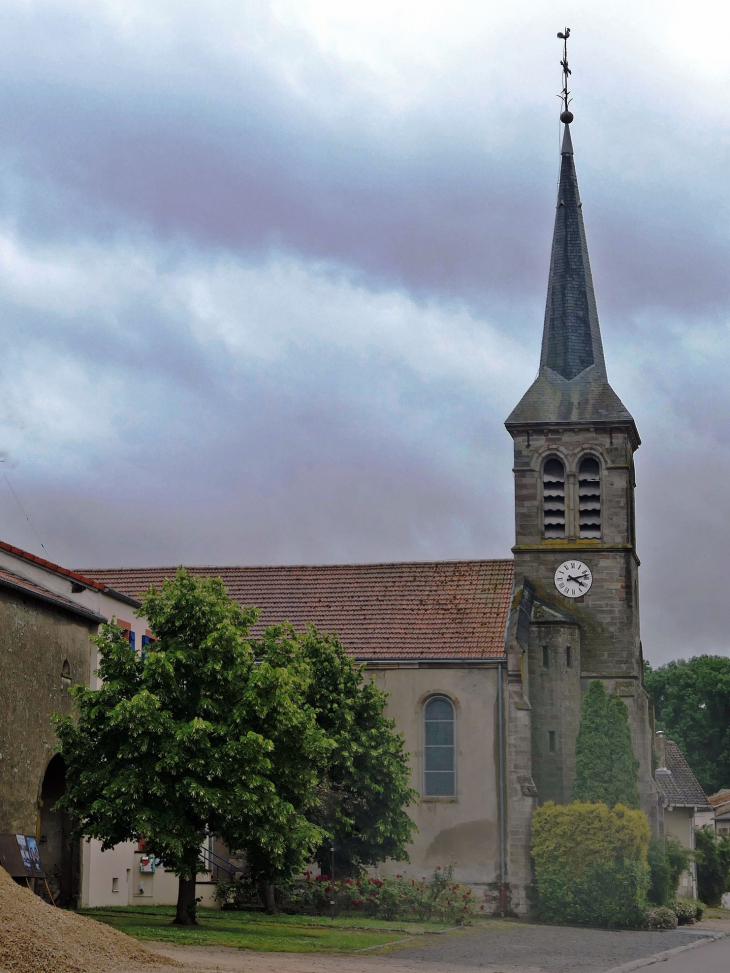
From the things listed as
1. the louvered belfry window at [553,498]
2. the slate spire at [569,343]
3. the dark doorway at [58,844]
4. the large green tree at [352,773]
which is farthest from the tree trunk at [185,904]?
the slate spire at [569,343]

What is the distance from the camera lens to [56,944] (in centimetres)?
1808

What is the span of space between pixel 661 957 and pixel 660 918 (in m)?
10.3

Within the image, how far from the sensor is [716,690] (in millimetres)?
95250

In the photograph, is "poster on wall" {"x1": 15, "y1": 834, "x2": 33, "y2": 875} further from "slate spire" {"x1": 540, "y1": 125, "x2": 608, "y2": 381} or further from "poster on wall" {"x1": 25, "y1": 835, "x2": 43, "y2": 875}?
"slate spire" {"x1": 540, "y1": 125, "x2": 608, "y2": 381}

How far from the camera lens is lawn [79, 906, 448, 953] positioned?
24.9 m

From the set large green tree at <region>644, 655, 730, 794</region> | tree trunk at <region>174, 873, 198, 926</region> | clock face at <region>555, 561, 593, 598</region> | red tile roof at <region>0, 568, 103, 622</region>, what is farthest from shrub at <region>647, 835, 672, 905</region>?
large green tree at <region>644, 655, 730, 794</region>

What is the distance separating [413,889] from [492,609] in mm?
10581

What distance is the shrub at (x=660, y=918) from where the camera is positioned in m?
A: 36.4

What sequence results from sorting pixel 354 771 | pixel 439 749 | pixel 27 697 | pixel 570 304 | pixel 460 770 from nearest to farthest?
pixel 27 697 < pixel 354 771 < pixel 460 770 < pixel 439 749 < pixel 570 304

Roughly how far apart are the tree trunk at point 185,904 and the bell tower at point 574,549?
16.1 m

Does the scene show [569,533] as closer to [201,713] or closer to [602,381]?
[602,381]

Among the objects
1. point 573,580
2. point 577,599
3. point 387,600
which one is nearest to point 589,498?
point 573,580

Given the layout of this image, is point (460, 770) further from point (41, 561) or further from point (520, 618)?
point (41, 561)

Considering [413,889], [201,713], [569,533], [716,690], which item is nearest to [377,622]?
[569,533]
